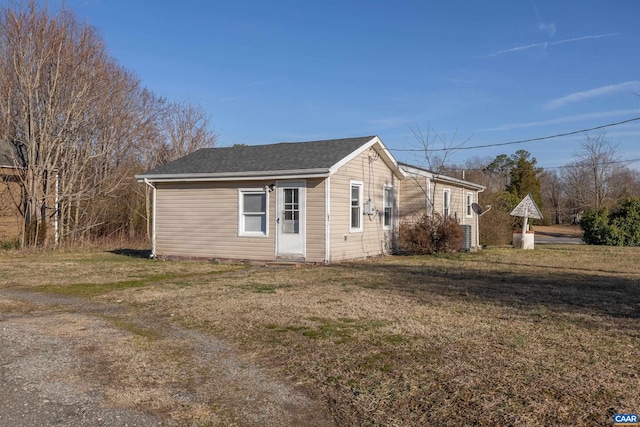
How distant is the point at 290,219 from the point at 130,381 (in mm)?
10069

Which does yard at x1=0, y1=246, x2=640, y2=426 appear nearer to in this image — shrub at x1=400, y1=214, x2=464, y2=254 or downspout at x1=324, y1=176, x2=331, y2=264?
downspout at x1=324, y1=176, x2=331, y2=264

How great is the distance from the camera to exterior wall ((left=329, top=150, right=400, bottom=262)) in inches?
567

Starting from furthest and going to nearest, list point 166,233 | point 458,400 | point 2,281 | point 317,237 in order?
1. point 166,233
2. point 317,237
3. point 2,281
4. point 458,400

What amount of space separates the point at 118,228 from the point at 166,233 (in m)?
8.94

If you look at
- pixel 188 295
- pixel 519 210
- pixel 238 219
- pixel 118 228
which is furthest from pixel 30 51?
pixel 519 210

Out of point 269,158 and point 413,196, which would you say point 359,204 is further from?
point 413,196

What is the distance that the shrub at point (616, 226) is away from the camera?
26.2 m

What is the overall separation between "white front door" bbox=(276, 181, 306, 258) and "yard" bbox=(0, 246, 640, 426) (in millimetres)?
2722

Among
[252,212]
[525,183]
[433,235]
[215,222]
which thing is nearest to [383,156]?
[433,235]

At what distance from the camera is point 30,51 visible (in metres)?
18.8

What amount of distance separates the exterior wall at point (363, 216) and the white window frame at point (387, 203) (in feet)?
0.46

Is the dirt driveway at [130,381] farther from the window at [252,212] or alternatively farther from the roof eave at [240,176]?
the window at [252,212]

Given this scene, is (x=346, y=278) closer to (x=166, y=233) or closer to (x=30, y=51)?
(x=166, y=233)

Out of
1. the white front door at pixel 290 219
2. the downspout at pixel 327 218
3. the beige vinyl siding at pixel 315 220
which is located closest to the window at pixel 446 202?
the downspout at pixel 327 218
